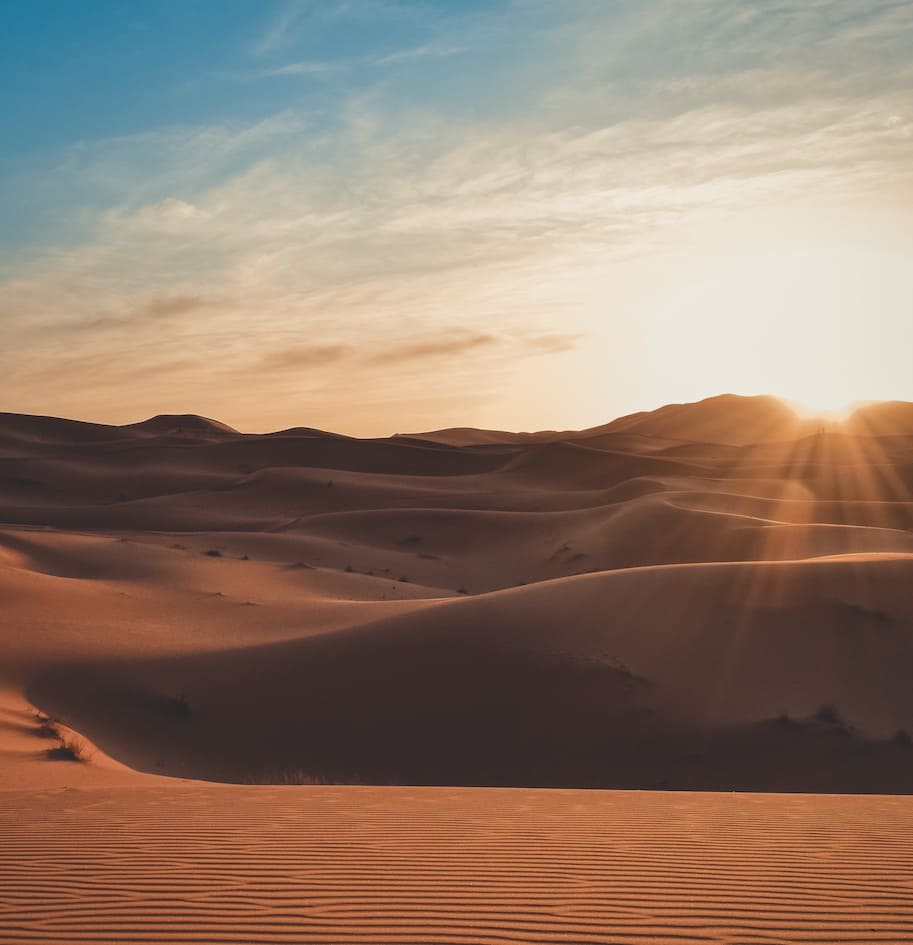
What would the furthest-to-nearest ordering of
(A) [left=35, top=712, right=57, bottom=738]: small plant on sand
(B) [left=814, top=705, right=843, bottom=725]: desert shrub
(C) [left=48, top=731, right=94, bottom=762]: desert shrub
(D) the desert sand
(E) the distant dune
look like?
(B) [left=814, top=705, right=843, bottom=725]: desert shrub
(E) the distant dune
(A) [left=35, top=712, right=57, bottom=738]: small plant on sand
(C) [left=48, top=731, right=94, bottom=762]: desert shrub
(D) the desert sand

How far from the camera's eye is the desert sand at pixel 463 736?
445 cm

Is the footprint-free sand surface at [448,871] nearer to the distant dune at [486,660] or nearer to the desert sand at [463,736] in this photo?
the desert sand at [463,736]

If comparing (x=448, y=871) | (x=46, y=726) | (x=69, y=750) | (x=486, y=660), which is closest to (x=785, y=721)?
(x=486, y=660)

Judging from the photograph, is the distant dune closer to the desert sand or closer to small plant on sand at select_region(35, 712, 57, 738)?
the desert sand

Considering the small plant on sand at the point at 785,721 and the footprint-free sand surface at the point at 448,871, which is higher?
the footprint-free sand surface at the point at 448,871

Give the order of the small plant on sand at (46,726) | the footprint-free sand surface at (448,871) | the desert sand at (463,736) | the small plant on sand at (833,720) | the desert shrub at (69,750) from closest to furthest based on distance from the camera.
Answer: the footprint-free sand surface at (448,871) < the desert sand at (463,736) < the desert shrub at (69,750) < the small plant on sand at (46,726) < the small plant on sand at (833,720)

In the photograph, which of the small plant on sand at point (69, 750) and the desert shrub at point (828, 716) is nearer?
the small plant on sand at point (69, 750)

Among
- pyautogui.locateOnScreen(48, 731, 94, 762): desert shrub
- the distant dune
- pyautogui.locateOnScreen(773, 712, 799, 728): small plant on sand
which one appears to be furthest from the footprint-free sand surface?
pyautogui.locateOnScreen(773, 712, 799, 728): small plant on sand

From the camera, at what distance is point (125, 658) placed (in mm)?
13422

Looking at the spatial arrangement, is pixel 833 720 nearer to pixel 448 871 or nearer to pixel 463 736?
pixel 463 736

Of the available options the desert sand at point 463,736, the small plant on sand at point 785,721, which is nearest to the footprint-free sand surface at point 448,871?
the desert sand at point 463,736

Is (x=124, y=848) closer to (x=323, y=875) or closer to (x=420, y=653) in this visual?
(x=323, y=875)

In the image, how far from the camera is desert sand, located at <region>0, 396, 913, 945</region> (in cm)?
445

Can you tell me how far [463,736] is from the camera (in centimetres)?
1157
